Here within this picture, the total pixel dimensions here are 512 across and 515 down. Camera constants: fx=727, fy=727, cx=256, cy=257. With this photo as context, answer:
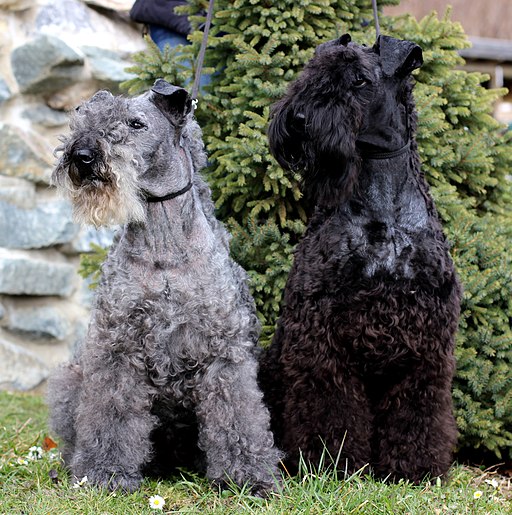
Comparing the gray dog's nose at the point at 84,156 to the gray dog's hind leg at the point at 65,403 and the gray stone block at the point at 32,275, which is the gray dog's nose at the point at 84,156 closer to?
the gray dog's hind leg at the point at 65,403

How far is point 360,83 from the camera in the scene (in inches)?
115

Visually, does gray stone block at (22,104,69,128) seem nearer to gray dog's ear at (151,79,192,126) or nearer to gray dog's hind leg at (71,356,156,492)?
gray dog's ear at (151,79,192,126)

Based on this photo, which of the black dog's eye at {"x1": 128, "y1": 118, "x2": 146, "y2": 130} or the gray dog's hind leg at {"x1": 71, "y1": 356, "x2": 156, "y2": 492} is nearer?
the black dog's eye at {"x1": 128, "y1": 118, "x2": 146, "y2": 130}

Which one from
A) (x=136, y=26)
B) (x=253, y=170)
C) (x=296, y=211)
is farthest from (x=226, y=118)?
(x=136, y=26)

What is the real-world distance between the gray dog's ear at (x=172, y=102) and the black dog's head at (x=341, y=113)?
368 millimetres

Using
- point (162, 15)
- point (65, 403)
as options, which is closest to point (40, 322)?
point (65, 403)

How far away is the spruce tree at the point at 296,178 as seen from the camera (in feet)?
12.2

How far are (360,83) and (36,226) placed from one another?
3161mm

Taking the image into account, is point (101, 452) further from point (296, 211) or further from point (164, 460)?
point (296, 211)

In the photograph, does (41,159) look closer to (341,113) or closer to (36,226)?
(36,226)

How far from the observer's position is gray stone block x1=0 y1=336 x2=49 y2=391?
17.4ft

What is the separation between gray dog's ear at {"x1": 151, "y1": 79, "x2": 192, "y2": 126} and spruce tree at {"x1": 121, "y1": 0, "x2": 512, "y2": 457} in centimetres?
74

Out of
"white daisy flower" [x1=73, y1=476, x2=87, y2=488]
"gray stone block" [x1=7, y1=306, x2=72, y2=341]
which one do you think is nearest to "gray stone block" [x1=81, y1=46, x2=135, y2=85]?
"gray stone block" [x1=7, y1=306, x2=72, y2=341]

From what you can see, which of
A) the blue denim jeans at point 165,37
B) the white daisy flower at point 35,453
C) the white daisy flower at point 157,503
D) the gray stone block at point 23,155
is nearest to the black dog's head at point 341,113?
the white daisy flower at point 157,503
